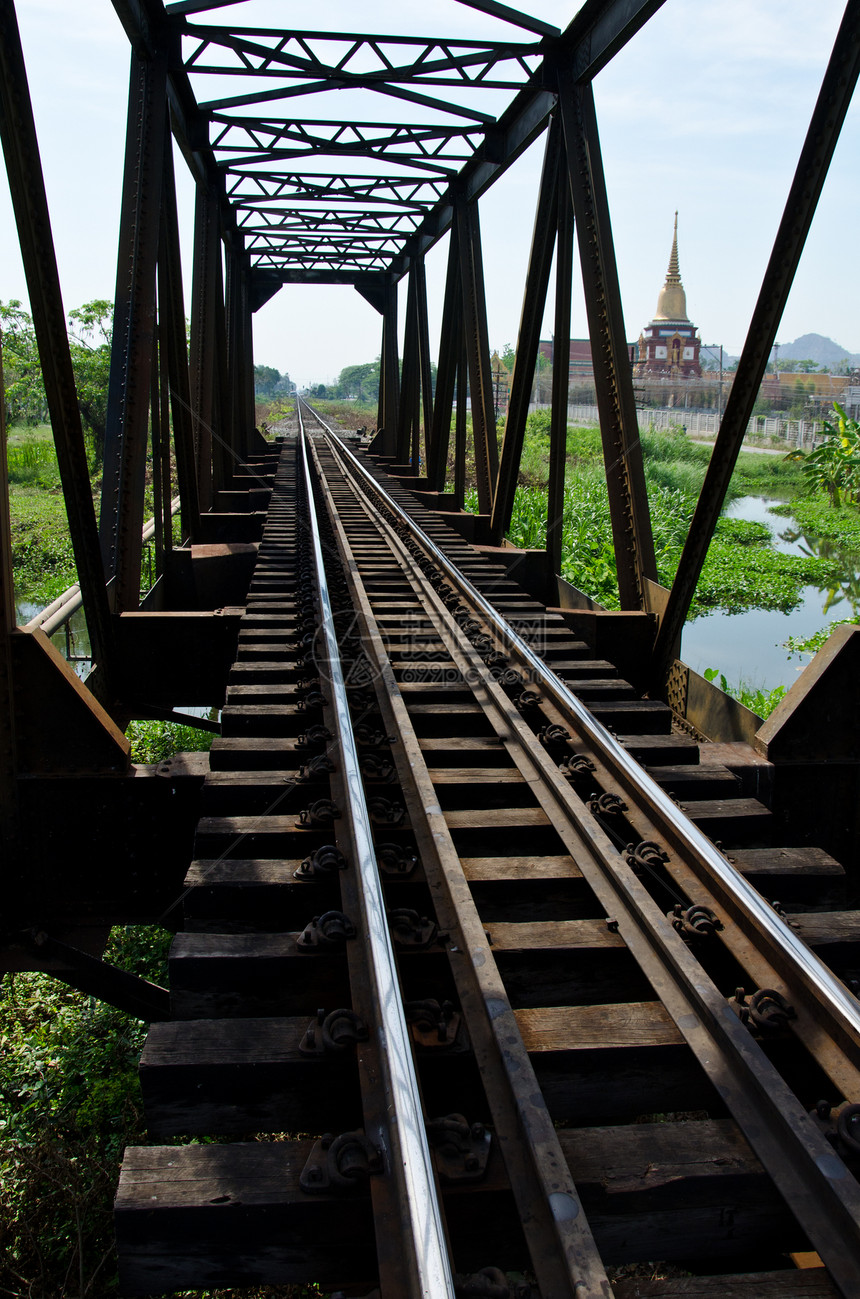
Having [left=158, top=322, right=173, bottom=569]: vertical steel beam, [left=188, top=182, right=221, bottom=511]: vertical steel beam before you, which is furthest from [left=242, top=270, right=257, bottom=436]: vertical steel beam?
[left=158, top=322, right=173, bottom=569]: vertical steel beam

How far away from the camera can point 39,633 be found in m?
3.55

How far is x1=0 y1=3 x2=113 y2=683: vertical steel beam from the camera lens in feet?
11.4

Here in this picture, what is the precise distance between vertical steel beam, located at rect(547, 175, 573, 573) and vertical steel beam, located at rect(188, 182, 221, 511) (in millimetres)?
3498

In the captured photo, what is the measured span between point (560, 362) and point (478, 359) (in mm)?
3081

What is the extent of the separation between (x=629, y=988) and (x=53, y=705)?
2463mm

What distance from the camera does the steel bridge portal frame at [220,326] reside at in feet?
12.1

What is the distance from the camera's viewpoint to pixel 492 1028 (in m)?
2.03

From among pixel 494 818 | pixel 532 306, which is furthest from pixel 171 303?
pixel 494 818

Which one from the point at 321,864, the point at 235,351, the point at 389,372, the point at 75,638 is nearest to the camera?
the point at 321,864

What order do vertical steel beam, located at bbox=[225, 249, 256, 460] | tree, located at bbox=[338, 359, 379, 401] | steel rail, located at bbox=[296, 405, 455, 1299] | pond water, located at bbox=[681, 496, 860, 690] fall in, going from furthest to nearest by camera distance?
tree, located at bbox=[338, 359, 379, 401] < vertical steel beam, located at bbox=[225, 249, 256, 460] < pond water, located at bbox=[681, 496, 860, 690] < steel rail, located at bbox=[296, 405, 455, 1299]

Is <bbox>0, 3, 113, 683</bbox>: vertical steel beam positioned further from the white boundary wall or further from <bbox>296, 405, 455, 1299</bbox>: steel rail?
the white boundary wall

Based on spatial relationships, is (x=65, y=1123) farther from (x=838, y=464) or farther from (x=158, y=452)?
(x=838, y=464)

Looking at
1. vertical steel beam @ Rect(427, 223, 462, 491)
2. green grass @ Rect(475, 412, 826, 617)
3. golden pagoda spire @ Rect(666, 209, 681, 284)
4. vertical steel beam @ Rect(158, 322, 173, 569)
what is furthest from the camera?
golden pagoda spire @ Rect(666, 209, 681, 284)

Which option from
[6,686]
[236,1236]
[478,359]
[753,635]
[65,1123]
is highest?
[478,359]
